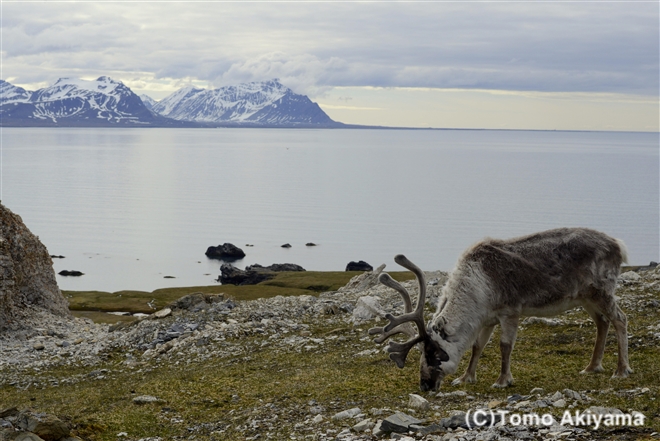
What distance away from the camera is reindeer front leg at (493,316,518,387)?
44.5 ft

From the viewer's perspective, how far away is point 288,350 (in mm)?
21766

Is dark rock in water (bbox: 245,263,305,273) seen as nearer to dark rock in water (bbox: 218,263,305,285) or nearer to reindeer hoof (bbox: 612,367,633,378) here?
dark rock in water (bbox: 218,263,305,285)

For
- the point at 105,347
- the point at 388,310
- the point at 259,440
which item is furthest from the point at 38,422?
the point at 388,310

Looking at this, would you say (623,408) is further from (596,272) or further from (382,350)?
(382,350)

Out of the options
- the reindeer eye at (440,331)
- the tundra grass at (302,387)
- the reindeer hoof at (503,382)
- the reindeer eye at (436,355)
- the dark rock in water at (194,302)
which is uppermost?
the reindeer eye at (440,331)

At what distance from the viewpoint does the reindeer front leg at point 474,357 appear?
47.0 ft

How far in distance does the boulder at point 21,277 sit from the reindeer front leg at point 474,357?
2137 cm

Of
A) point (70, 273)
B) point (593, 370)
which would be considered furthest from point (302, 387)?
point (70, 273)

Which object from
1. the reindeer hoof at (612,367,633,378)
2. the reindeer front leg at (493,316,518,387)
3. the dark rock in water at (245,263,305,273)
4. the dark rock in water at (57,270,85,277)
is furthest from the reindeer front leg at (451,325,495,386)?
the dark rock in water at (57,270,85,277)

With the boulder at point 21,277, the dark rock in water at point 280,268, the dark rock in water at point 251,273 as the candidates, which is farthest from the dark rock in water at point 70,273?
the boulder at point 21,277

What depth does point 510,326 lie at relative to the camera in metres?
13.6

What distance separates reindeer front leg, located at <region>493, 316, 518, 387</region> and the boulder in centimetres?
2239

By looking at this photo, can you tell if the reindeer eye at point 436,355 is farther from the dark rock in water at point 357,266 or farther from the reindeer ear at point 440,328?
the dark rock in water at point 357,266

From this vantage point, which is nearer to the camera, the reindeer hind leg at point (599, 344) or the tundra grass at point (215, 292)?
the reindeer hind leg at point (599, 344)
